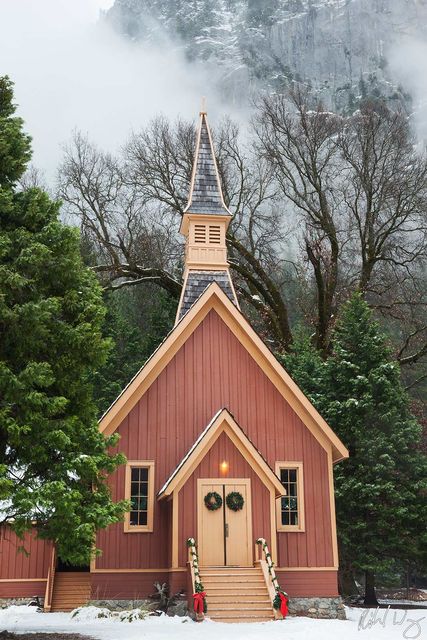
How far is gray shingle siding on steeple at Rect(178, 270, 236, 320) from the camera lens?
20203 mm

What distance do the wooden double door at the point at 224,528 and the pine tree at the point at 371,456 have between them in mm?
4895

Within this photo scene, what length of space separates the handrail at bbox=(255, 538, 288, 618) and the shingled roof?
34.5 ft

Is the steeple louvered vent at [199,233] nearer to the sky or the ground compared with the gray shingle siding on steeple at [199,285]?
nearer to the sky

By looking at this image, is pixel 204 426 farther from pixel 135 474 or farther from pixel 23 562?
pixel 23 562

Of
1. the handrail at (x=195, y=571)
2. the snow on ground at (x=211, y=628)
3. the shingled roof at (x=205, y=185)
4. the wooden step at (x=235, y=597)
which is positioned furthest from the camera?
the shingled roof at (x=205, y=185)

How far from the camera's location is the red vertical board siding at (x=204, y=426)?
55.4 ft

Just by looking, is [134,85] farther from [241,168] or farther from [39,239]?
[39,239]

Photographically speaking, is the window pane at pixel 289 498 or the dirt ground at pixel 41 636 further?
the window pane at pixel 289 498

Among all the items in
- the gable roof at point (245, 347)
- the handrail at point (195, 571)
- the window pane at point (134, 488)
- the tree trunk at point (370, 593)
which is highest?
the gable roof at point (245, 347)

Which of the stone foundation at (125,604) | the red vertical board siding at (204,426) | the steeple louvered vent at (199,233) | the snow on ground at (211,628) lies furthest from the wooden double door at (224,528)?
the steeple louvered vent at (199,233)

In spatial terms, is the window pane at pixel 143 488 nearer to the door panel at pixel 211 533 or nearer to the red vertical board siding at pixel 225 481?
the red vertical board siding at pixel 225 481

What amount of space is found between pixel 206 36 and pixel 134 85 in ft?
62.8

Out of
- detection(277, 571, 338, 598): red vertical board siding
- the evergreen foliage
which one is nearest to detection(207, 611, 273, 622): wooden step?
detection(277, 571, 338, 598): red vertical board siding

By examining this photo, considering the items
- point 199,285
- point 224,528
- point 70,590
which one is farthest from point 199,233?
point 70,590
